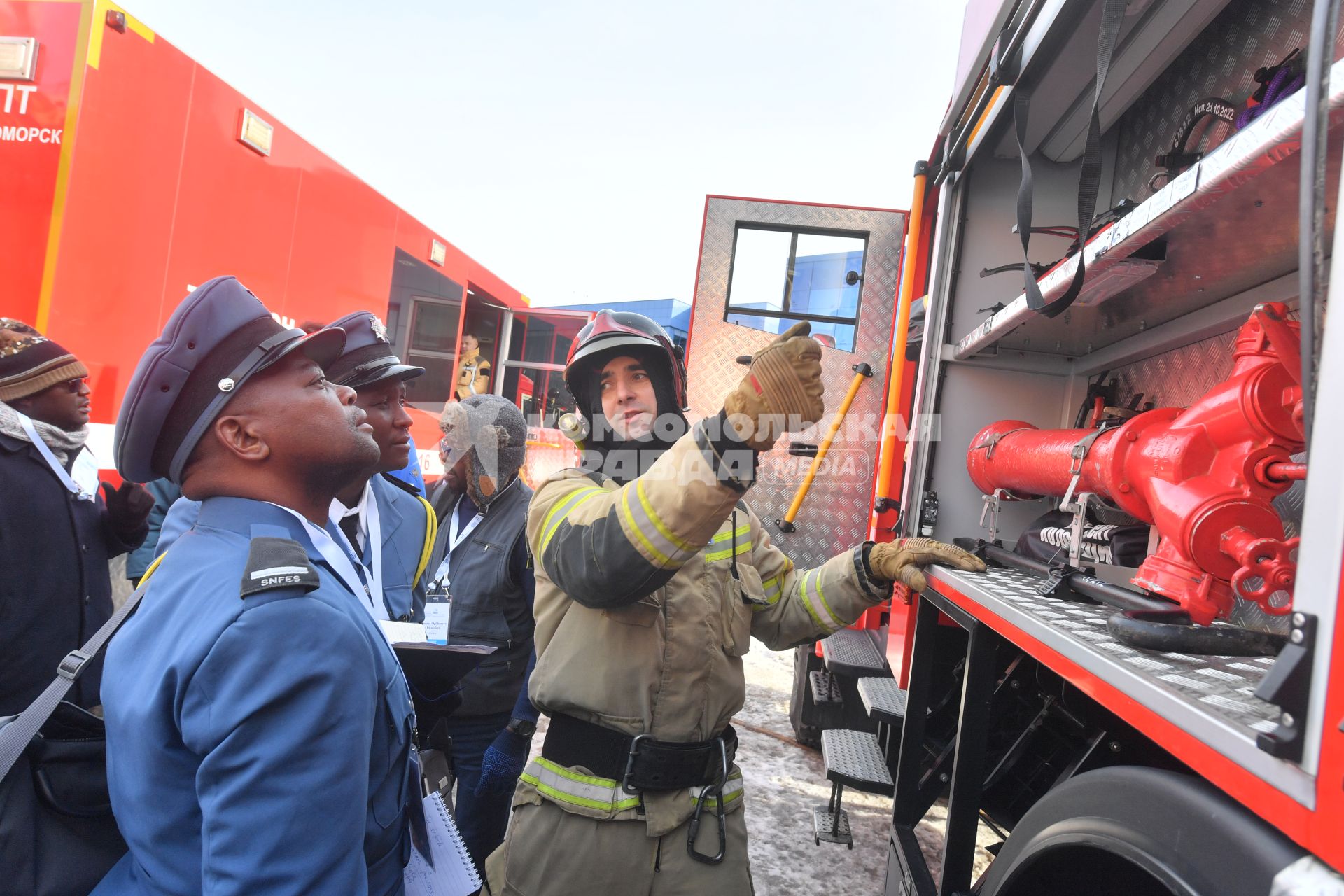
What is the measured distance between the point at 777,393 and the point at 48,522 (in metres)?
2.54

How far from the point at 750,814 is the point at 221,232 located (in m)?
4.25

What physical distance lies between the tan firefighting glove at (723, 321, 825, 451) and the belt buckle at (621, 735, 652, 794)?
780mm

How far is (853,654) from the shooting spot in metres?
3.71

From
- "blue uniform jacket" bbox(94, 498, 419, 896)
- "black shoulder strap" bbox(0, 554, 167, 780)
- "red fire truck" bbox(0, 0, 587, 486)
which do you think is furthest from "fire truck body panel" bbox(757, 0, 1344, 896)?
"red fire truck" bbox(0, 0, 587, 486)

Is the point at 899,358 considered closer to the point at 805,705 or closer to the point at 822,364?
the point at 822,364

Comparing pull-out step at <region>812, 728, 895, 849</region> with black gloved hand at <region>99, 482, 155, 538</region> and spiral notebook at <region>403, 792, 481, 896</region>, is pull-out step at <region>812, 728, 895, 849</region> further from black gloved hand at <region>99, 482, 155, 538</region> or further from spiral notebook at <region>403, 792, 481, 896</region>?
black gloved hand at <region>99, 482, 155, 538</region>

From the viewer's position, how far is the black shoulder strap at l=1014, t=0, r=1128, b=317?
167 cm

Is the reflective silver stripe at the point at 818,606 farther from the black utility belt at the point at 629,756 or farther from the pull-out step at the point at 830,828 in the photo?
the pull-out step at the point at 830,828

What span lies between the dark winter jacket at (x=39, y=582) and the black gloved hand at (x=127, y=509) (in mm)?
110

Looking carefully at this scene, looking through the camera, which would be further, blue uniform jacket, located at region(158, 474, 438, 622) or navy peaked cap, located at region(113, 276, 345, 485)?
blue uniform jacket, located at region(158, 474, 438, 622)

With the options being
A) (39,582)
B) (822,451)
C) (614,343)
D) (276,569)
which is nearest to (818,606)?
(614,343)

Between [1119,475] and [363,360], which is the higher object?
[363,360]

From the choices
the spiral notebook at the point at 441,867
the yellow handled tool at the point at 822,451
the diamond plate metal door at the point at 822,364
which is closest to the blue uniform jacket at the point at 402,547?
the spiral notebook at the point at 441,867

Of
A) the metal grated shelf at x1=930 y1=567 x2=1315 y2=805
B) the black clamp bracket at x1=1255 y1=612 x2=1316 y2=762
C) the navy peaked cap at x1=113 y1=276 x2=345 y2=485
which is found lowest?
the metal grated shelf at x1=930 y1=567 x2=1315 y2=805
